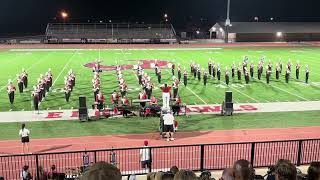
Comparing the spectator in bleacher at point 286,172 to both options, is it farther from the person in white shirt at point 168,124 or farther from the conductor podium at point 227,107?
the conductor podium at point 227,107

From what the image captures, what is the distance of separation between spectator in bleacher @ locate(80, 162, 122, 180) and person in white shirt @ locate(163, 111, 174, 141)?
10306mm

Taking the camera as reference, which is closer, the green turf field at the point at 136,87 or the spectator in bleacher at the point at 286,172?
the spectator in bleacher at the point at 286,172

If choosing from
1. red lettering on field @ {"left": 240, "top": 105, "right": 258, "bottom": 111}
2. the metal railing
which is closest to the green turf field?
red lettering on field @ {"left": 240, "top": 105, "right": 258, "bottom": 111}

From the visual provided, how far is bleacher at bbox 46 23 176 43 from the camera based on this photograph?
56469 mm

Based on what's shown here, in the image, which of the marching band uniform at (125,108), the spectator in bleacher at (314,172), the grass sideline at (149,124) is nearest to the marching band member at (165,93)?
the grass sideline at (149,124)

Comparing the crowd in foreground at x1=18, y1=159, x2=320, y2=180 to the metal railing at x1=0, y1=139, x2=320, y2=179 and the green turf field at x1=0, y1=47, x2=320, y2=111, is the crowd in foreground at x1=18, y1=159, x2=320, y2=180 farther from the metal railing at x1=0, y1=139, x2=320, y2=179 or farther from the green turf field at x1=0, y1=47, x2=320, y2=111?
the green turf field at x1=0, y1=47, x2=320, y2=111

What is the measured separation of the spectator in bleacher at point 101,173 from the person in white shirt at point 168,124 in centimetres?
1031

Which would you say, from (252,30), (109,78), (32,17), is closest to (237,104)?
(109,78)

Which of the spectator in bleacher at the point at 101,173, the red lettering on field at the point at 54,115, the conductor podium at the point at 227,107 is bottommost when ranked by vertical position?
the red lettering on field at the point at 54,115

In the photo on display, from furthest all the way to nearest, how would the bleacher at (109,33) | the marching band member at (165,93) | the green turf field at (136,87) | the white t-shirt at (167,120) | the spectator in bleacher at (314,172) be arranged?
1. the bleacher at (109,33)
2. the green turf field at (136,87)
3. the marching band member at (165,93)
4. the white t-shirt at (167,120)
5. the spectator in bleacher at (314,172)

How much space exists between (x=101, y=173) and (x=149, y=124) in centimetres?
1245

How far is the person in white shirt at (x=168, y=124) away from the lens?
12500 mm

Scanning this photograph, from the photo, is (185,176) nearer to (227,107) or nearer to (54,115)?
(227,107)

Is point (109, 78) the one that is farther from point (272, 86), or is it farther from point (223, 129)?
point (223, 129)
